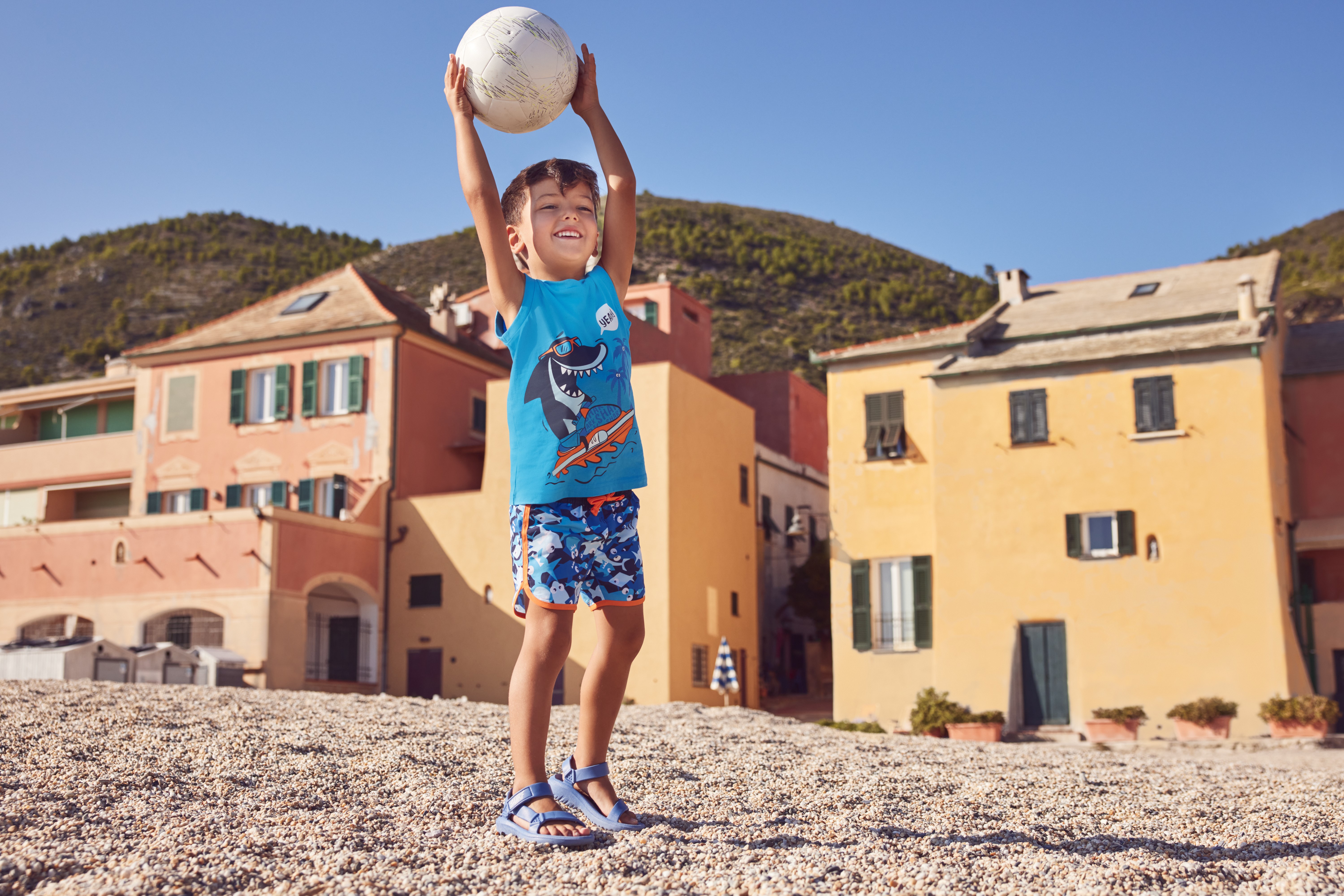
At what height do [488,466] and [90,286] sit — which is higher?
[90,286]

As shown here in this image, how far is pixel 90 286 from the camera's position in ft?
240

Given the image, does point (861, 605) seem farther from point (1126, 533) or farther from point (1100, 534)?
point (1126, 533)

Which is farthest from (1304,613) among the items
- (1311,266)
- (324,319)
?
(1311,266)

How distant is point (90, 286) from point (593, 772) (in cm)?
7565

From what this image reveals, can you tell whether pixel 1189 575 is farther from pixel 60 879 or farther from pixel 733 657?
pixel 60 879

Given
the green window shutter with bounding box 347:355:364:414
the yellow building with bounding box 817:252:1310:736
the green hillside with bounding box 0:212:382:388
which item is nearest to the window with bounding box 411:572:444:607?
the green window shutter with bounding box 347:355:364:414

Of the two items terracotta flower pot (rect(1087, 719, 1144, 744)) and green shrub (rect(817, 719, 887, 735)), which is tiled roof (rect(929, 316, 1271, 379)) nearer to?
terracotta flower pot (rect(1087, 719, 1144, 744))

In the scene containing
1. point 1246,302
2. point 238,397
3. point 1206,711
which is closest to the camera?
point 1206,711

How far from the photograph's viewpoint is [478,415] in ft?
106

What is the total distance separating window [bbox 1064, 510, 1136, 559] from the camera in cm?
2227

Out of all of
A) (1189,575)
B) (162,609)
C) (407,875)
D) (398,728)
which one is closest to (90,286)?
(162,609)

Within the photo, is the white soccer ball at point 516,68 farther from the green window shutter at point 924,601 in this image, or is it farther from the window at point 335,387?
the window at point 335,387

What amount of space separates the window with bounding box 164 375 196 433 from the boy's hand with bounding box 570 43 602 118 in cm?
2781

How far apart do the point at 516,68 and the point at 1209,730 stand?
61.0 feet
